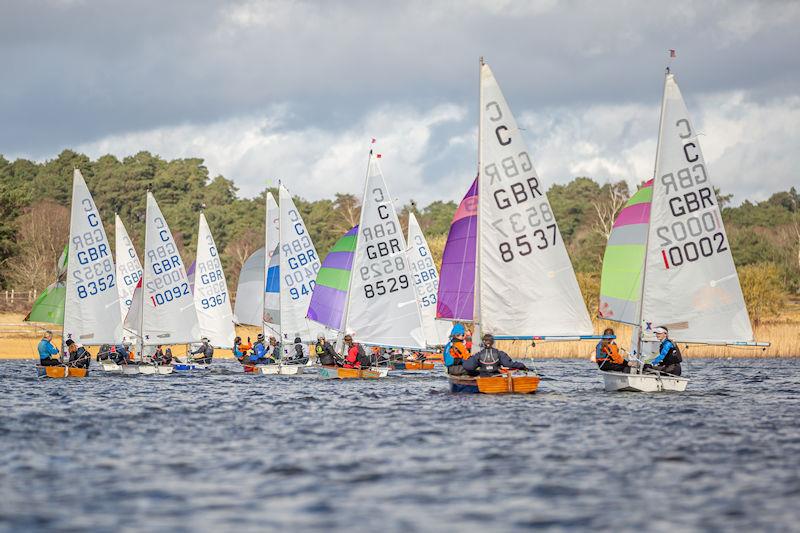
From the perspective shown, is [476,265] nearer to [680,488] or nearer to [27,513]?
[680,488]

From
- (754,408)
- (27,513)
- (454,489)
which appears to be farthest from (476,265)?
(27,513)

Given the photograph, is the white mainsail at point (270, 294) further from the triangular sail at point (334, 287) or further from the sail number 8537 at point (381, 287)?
the sail number 8537 at point (381, 287)

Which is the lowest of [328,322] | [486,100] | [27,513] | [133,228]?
[27,513]

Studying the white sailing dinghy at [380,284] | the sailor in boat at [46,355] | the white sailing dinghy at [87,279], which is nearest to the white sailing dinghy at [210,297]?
the white sailing dinghy at [87,279]

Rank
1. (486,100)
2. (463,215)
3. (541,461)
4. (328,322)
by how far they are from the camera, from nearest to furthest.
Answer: (541,461) < (486,100) < (463,215) < (328,322)

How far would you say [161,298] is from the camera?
171ft

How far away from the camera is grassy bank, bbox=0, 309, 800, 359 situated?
58812 mm

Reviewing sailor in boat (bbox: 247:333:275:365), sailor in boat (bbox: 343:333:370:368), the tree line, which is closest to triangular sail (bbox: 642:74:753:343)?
sailor in boat (bbox: 343:333:370:368)

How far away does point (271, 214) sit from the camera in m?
60.3

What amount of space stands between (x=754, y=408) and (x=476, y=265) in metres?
8.16

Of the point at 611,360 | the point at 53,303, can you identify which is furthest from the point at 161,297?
the point at 611,360

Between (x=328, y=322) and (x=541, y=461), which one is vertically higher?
(x=328, y=322)

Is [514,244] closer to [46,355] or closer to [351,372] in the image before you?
[351,372]

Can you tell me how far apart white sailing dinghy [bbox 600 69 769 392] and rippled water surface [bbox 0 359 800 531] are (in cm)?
164
